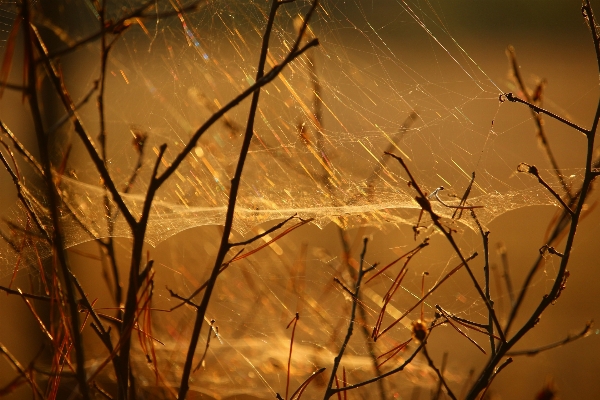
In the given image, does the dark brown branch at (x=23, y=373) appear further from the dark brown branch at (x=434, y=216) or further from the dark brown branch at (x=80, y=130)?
the dark brown branch at (x=434, y=216)

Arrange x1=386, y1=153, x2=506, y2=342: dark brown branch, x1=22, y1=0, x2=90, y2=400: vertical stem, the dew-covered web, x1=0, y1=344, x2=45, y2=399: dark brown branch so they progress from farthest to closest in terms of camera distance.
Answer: the dew-covered web
x1=0, y1=344, x2=45, y2=399: dark brown branch
x1=386, y1=153, x2=506, y2=342: dark brown branch
x1=22, y1=0, x2=90, y2=400: vertical stem

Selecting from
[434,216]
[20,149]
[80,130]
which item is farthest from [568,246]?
[20,149]

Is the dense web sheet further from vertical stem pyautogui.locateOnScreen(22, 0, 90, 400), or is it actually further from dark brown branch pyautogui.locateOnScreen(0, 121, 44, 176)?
vertical stem pyautogui.locateOnScreen(22, 0, 90, 400)

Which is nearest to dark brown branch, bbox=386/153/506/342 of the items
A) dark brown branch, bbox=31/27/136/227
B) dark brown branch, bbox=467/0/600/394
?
dark brown branch, bbox=467/0/600/394

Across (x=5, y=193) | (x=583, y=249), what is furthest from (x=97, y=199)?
(x=583, y=249)

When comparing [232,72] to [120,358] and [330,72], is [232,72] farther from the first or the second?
[120,358]

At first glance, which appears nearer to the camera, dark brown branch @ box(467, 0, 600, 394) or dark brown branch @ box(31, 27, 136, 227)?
dark brown branch @ box(31, 27, 136, 227)

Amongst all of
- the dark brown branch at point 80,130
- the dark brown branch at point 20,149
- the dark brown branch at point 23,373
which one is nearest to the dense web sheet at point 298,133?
the dark brown branch at point 23,373

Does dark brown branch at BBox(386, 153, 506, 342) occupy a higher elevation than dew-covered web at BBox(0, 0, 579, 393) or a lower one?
lower

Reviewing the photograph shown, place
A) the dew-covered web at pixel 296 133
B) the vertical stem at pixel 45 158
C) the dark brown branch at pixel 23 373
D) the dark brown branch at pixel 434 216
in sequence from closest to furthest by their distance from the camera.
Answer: the vertical stem at pixel 45 158 < the dark brown branch at pixel 434 216 < the dark brown branch at pixel 23 373 < the dew-covered web at pixel 296 133

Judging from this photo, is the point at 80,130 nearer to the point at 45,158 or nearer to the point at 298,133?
the point at 45,158
